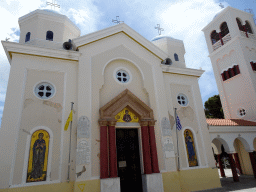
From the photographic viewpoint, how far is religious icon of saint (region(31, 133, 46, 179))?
303 inches

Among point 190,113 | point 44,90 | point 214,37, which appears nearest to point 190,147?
point 190,113

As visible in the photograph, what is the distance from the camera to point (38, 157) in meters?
7.88

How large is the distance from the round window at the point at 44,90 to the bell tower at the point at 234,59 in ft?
54.6

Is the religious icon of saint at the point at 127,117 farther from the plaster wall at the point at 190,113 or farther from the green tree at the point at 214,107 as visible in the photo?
the green tree at the point at 214,107

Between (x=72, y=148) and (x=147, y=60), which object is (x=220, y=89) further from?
(x=72, y=148)

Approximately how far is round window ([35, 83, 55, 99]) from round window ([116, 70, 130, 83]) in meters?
3.55

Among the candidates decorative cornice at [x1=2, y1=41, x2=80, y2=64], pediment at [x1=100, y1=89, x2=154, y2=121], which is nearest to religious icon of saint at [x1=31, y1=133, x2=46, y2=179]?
pediment at [x1=100, y1=89, x2=154, y2=121]

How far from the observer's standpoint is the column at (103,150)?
8.22 metres

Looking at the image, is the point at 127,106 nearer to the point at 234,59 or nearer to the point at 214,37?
the point at 234,59

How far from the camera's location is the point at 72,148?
838 centimetres

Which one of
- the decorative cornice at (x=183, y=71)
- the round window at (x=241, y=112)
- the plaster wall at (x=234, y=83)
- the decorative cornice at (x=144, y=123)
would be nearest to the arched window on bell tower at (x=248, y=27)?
the plaster wall at (x=234, y=83)

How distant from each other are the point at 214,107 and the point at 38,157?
27.5m

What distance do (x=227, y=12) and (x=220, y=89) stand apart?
8.00 metres

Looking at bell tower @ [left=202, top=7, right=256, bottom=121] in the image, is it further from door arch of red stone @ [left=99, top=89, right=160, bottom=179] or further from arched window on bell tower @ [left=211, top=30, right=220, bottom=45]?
door arch of red stone @ [left=99, top=89, right=160, bottom=179]
